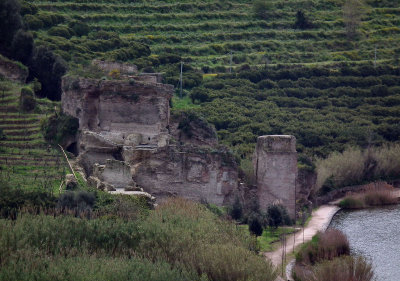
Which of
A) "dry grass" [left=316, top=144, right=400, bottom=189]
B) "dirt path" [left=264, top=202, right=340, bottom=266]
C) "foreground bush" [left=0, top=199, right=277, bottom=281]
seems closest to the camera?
"foreground bush" [left=0, top=199, right=277, bottom=281]

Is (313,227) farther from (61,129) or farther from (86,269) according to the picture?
(86,269)

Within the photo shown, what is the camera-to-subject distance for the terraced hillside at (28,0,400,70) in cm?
7462

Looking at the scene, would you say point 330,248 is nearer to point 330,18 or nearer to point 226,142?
point 226,142

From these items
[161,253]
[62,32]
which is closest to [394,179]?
[62,32]

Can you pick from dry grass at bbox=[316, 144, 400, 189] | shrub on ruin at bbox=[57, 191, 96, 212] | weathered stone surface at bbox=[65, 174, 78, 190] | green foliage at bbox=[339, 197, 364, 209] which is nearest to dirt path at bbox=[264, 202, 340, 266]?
green foliage at bbox=[339, 197, 364, 209]

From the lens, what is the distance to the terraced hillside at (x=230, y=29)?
245ft

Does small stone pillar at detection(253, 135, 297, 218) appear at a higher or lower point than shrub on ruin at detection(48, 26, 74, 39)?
lower

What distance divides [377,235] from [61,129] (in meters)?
17.8

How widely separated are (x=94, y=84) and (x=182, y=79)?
851 inches

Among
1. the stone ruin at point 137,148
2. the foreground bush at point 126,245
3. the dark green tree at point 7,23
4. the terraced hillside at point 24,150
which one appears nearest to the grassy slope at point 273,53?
the dark green tree at point 7,23

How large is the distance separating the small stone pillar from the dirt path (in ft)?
5.79

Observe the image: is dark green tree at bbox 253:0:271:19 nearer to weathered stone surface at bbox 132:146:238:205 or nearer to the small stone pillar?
the small stone pillar

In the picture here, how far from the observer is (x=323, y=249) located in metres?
39.2

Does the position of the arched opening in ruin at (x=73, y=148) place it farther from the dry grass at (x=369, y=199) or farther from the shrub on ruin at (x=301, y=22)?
the shrub on ruin at (x=301, y=22)
